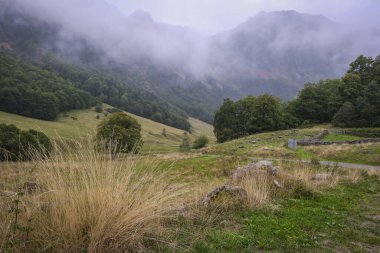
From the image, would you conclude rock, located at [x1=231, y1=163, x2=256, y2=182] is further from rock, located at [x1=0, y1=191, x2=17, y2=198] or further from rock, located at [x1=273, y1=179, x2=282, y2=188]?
rock, located at [x1=0, y1=191, x2=17, y2=198]

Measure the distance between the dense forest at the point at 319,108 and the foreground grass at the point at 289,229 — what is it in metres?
50.5

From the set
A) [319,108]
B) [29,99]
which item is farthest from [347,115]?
[29,99]

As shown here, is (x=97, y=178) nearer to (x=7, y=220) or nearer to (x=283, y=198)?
(x=7, y=220)

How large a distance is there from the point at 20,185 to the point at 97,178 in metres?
0.93

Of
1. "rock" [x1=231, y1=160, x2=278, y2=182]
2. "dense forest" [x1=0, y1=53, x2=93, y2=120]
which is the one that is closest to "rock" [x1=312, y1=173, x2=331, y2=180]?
"rock" [x1=231, y1=160, x2=278, y2=182]

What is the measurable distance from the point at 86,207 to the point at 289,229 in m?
3.58

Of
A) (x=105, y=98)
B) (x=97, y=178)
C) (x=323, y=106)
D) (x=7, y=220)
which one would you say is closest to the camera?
(x=7, y=220)

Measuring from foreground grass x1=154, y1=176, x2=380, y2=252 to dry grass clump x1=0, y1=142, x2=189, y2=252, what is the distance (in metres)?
0.57

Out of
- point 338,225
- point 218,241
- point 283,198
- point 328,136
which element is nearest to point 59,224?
point 218,241

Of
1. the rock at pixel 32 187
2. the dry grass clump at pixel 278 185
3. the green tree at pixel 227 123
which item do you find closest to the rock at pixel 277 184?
the dry grass clump at pixel 278 185

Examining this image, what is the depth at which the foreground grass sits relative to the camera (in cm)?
447

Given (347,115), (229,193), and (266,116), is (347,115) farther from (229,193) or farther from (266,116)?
(229,193)

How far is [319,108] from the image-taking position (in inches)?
2564

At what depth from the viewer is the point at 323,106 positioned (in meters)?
65.3
